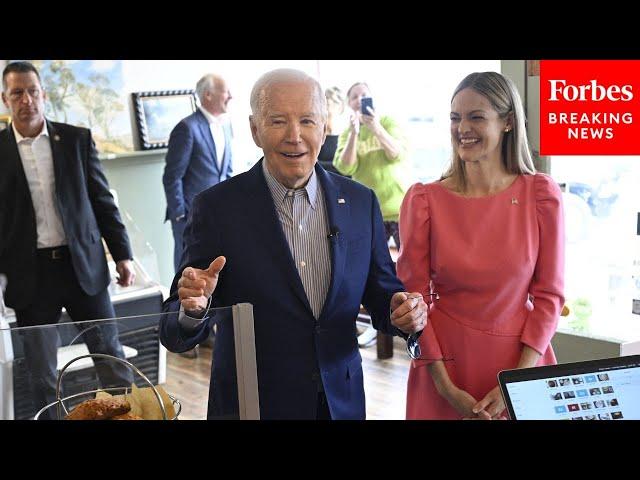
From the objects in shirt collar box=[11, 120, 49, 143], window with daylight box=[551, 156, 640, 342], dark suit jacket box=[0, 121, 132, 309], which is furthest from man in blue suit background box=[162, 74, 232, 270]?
window with daylight box=[551, 156, 640, 342]

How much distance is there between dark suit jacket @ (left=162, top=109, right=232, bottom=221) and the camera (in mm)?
5105

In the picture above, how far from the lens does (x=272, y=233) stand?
5.57 feet

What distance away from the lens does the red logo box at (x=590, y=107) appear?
278cm

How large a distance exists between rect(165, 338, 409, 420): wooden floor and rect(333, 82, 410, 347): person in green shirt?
2.63 ft

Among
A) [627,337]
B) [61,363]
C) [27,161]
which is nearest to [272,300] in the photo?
[61,363]

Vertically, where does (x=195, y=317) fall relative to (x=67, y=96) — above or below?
below

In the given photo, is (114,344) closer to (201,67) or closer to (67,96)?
(67,96)

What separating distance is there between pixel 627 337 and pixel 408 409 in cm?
109

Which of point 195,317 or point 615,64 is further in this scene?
point 615,64

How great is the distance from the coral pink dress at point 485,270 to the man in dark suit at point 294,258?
10.1 inches

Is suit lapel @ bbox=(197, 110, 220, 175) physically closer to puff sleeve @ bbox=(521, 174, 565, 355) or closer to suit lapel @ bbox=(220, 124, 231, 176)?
suit lapel @ bbox=(220, 124, 231, 176)

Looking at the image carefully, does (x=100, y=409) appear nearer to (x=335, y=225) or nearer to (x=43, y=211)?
(x=335, y=225)
